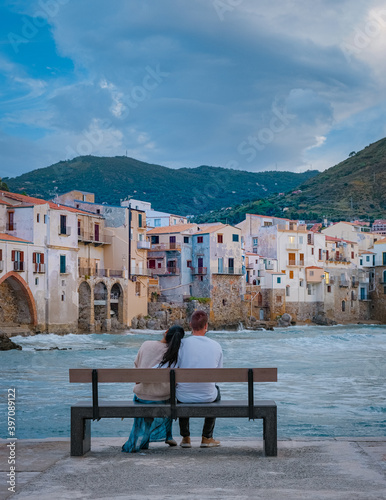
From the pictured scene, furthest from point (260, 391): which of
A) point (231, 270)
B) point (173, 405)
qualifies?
point (231, 270)

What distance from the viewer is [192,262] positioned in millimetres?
65375

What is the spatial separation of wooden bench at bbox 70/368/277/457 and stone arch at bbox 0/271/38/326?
3843 cm

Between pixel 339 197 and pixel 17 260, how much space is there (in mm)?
92917

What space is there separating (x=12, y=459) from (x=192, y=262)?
58.8m

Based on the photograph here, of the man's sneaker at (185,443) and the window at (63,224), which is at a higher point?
the window at (63,224)

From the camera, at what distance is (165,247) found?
64.4m

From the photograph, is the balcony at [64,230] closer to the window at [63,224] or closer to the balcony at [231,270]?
the window at [63,224]

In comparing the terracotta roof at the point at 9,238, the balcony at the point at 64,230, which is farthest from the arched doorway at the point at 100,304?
the terracotta roof at the point at 9,238

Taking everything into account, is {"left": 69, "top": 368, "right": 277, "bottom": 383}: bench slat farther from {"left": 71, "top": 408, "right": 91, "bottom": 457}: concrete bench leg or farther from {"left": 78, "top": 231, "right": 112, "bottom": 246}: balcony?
{"left": 78, "top": 231, "right": 112, "bottom": 246}: balcony

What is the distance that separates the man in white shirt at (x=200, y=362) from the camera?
7.32 metres

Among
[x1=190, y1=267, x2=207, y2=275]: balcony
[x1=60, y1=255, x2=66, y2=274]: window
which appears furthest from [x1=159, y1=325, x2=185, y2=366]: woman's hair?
[x1=190, y1=267, x2=207, y2=275]: balcony

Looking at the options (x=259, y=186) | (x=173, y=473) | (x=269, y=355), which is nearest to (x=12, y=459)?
(x=173, y=473)

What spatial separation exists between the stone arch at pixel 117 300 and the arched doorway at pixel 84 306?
11.0ft

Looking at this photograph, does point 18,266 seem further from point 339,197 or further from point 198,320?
point 339,197
